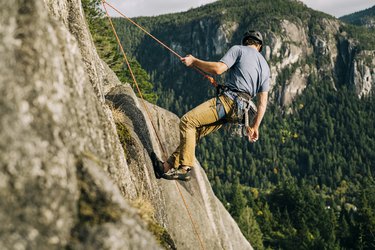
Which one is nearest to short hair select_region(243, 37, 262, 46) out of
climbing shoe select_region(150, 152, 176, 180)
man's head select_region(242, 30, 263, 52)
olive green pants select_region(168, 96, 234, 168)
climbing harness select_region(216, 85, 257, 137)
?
man's head select_region(242, 30, 263, 52)

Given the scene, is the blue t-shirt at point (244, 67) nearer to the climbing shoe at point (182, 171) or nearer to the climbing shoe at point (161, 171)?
the climbing shoe at point (182, 171)

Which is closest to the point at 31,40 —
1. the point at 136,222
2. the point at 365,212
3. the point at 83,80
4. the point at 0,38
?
the point at 0,38

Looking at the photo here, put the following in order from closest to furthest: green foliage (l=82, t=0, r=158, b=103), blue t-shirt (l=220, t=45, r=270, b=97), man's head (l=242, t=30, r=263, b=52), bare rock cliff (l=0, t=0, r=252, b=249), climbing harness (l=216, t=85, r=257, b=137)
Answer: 1. bare rock cliff (l=0, t=0, r=252, b=249)
2. blue t-shirt (l=220, t=45, r=270, b=97)
3. climbing harness (l=216, t=85, r=257, b=137)
4. man's head (l=242, t=30, r=263, b=52)
5. green foliage (l=82, t=0, r=158, b=103)

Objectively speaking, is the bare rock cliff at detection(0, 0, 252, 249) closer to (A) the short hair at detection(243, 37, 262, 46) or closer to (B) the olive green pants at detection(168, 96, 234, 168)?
(B) the olive green pants at detection(168, 96, 234, 168)

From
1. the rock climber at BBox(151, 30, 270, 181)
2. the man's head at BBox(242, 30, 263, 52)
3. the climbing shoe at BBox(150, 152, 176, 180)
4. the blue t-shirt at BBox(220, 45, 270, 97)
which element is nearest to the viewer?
the blue t-shirt at BBox(220, 45, 270, 97)

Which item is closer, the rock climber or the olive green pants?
the rock climber

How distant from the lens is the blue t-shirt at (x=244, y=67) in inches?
360

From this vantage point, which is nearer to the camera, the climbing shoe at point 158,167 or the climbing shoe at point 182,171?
the climbing shoe at point 182,171

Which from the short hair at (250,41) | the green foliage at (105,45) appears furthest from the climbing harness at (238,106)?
the green foliage at (105,45)

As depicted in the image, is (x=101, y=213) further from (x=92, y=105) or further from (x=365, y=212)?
(x=365, y=212)

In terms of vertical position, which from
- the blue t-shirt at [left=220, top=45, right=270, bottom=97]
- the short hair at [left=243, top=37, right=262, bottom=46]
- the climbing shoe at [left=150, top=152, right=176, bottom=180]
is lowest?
→ the climbing shoe at [left=150, top=152, right=176, bottom=180]

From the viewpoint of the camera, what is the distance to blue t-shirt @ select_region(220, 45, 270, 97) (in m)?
9.15

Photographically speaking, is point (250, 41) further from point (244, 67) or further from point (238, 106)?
point (238, 106)

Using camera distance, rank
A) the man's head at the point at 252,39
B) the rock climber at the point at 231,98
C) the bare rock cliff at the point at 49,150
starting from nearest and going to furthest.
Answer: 1. the bare rock cliff at the point at 49,150
2. the rock climber at the point at 231,98
3. the man's head at the point at 252,39
